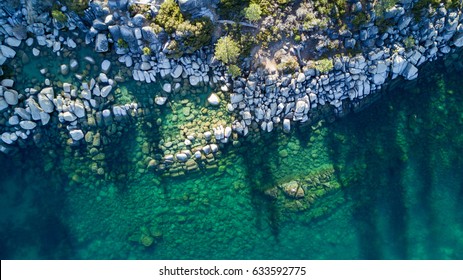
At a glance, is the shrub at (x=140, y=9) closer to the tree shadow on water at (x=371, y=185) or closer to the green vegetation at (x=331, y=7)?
the green vegetation at (x=331, y=7)

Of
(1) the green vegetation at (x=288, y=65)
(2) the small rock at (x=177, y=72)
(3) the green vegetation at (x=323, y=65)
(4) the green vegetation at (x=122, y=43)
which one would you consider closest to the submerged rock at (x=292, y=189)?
(1) the green vegetation at (x=288, y=65)

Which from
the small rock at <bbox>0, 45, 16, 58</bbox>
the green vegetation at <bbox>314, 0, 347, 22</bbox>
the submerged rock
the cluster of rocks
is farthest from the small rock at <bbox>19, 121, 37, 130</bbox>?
the green vegetation at <bbox>314, 0, 347, 22</bbox>

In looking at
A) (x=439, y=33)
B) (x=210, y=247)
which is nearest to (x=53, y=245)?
(x=210, y=247)

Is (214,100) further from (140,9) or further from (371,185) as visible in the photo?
(371,185)

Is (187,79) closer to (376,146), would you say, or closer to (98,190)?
(98,190)

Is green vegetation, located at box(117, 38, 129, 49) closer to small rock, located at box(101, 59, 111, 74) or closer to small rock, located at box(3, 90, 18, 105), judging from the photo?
small rock, located at box(101, 59, 111, 74)

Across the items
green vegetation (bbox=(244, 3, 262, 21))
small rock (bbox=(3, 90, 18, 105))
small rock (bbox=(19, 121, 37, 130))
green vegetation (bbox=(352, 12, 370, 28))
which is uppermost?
green vegetation (bbox=(244, 3, 262, 21))

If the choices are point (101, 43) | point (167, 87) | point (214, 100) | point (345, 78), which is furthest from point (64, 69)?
point (345, 78)
